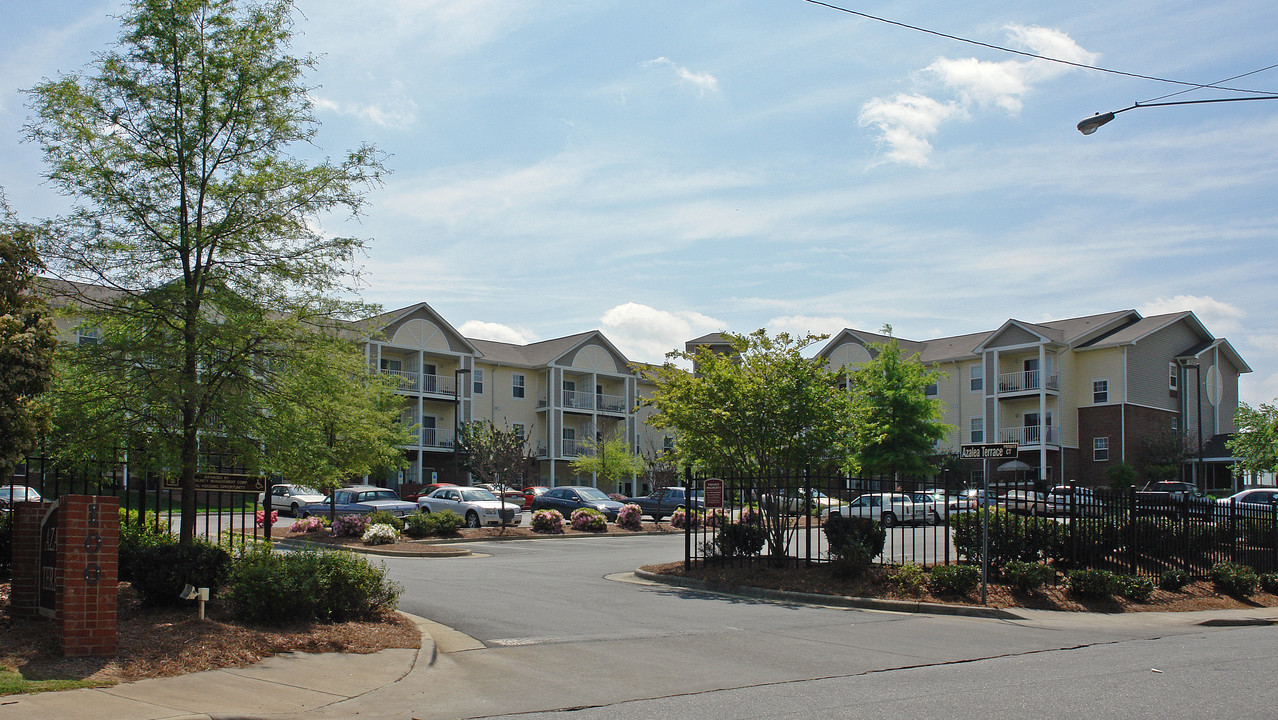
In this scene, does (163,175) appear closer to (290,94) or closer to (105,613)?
(290,94)

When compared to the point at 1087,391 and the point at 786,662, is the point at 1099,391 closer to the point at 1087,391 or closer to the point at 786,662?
the point at 1087,391

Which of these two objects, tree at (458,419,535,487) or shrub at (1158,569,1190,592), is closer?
shrub at (1158,569,1190,592)

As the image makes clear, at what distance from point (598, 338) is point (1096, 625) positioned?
46.2 metres

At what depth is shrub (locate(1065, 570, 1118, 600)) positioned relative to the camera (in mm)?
15648

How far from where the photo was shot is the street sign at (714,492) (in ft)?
56.8

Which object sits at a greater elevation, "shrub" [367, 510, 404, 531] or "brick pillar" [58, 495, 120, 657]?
"brick pillar" [58, 495, 120, 657]

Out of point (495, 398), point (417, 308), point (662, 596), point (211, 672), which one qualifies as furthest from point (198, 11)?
point (495, 398)

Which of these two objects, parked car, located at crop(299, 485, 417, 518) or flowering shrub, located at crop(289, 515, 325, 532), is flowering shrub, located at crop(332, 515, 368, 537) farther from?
parked car, located at crop(299, 485, 417, 518)

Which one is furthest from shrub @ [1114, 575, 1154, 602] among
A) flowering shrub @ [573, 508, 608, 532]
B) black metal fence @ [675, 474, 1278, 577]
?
flowering shrub @ [573, 508, 608, 532]

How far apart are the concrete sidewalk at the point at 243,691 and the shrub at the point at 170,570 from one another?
1926 millimetres

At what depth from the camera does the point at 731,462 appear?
18609mm

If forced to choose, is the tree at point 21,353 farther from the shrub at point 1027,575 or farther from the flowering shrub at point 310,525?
the flowering shrub at point 310,525

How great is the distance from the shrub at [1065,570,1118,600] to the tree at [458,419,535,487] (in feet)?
62.8

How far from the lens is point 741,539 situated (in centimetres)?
1836
